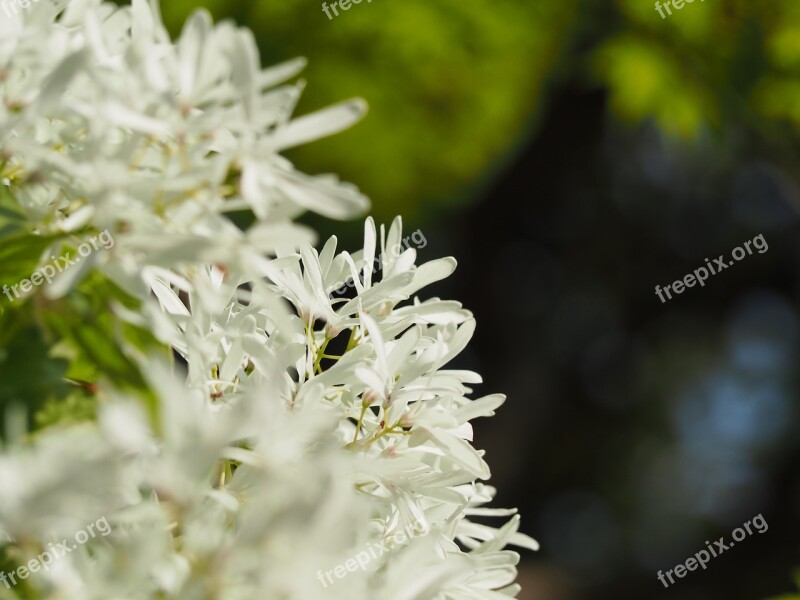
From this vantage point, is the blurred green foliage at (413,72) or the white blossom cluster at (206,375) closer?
the white blossom cluster at (206,375)

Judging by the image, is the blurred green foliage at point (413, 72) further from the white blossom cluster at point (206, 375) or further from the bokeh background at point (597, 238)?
the white blossom cluster at point (206, 375)

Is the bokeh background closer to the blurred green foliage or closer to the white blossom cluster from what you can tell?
the blurred green foliage

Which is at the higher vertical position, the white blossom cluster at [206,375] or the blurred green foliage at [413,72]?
the blurred green foliage at [413,72]

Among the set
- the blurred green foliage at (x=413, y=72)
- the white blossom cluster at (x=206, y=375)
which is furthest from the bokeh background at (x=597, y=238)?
the white blossom cluster at (x=206, y=375)

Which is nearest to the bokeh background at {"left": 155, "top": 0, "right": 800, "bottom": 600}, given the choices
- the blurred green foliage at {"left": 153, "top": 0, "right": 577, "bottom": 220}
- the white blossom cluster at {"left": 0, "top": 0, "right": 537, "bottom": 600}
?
the blurred green foliage at {"left": 153, "top": 0, "right": 577, "bottom": 220}

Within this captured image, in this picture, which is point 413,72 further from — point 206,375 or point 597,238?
point 597,238
